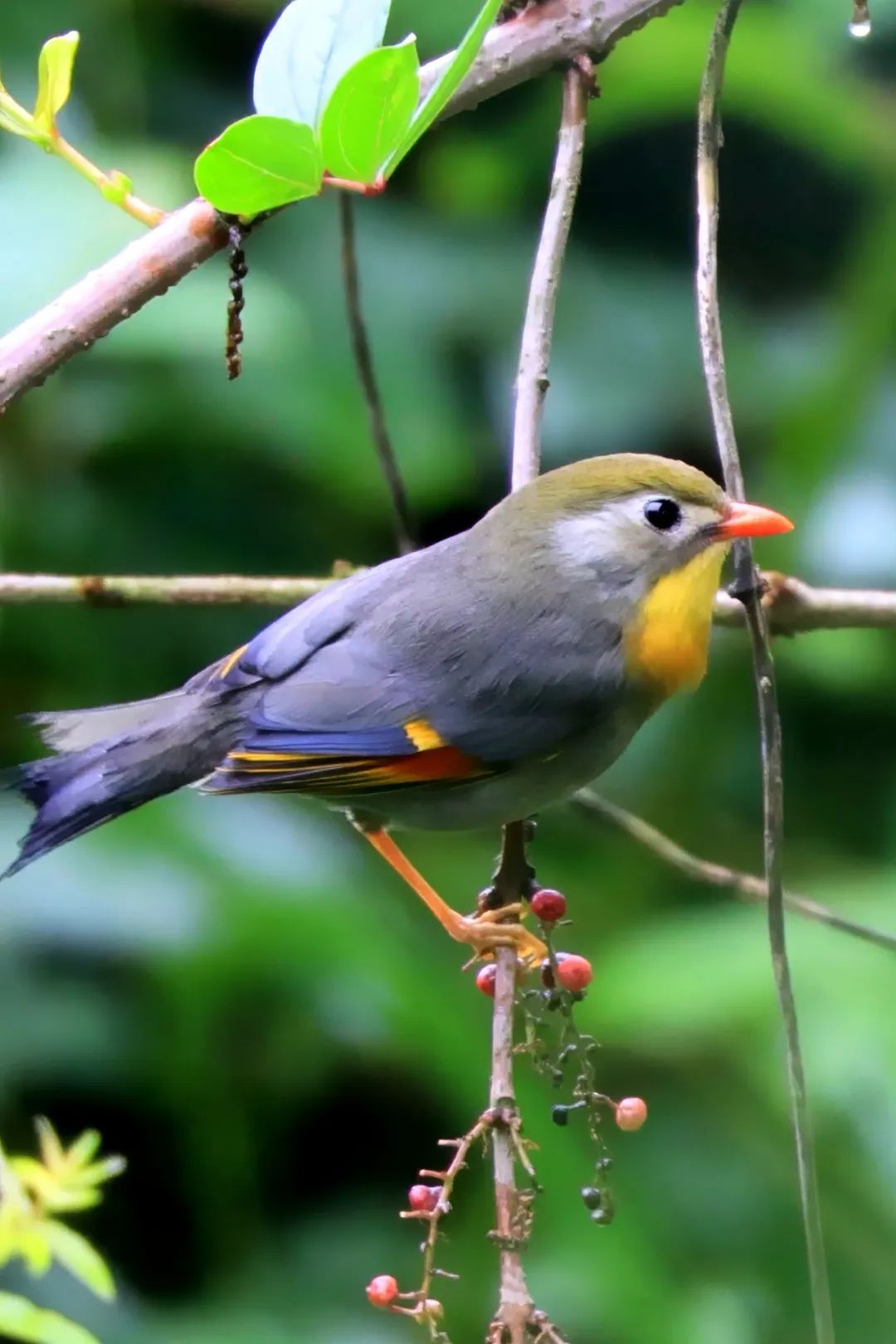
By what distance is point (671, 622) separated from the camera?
2.18 metres

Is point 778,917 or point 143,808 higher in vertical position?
point 143,808

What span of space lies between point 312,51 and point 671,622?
38.2 inches

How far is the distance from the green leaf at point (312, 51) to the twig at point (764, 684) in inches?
18.2

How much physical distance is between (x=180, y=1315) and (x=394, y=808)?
1.07 m

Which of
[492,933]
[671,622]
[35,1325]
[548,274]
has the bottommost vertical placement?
→ [35,1325]

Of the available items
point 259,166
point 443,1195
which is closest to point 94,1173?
point 443,1195

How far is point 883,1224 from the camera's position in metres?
2.73

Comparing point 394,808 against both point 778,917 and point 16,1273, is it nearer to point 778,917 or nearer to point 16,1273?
point 778,917

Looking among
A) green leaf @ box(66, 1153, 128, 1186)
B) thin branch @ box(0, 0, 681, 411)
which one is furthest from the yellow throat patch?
green leaf @ box(66, 1153, 128, 1186)

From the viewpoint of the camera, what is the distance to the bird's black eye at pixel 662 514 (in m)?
2.16

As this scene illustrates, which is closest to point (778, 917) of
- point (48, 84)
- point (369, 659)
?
point (369, 659)

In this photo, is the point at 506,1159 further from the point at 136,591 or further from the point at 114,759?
the point at 136,591

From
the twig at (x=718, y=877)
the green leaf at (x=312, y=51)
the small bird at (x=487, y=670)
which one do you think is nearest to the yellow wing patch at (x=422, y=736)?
the small bird at (x=487, y=670)

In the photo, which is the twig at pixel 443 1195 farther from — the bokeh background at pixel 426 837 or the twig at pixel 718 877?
the bokeh background at pixel 426 837
